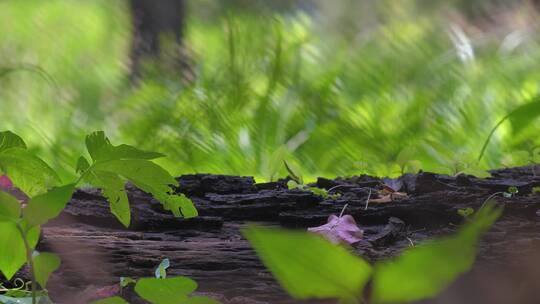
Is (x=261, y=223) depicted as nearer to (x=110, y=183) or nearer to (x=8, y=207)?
(x=110, y=183)

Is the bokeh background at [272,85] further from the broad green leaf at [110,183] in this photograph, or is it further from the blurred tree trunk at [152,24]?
the broad green leaf at [110,183]

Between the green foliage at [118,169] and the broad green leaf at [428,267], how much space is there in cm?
35

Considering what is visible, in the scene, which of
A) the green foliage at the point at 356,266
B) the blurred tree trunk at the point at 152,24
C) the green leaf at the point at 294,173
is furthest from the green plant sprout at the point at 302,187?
the blurred tree trunk at the point at 152,24

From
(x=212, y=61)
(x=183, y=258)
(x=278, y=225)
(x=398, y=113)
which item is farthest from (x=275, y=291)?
(x=212, y=61)

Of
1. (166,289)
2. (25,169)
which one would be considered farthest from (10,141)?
(166,289)

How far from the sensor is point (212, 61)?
232cm

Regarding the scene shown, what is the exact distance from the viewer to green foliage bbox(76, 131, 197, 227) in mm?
683

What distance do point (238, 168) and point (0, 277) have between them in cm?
84

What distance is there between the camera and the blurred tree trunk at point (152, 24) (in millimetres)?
2338

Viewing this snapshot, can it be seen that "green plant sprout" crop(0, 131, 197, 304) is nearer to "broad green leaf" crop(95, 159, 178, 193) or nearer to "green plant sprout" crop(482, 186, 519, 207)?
"broad green leaf" crop(95, 159, 178, 193)

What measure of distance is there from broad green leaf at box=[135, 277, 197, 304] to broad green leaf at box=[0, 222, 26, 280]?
10 centimetres

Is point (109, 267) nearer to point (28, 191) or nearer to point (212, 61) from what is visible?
point (28, 191)

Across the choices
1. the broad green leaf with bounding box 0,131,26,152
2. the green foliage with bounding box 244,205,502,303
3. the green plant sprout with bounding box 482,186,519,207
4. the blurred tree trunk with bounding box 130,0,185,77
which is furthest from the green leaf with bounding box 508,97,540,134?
the blurred tree trunk with bounding box 130,0,185,77

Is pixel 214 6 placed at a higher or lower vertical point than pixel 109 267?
higher
